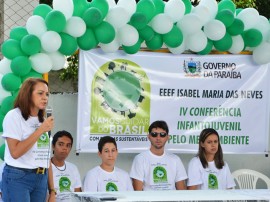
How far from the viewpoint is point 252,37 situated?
23.5 feet

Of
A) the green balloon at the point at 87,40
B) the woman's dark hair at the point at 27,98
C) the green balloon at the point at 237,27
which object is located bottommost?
the woman's dark hair at the point at 27,98

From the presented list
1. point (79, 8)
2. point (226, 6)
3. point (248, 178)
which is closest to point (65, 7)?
point (79, 8)

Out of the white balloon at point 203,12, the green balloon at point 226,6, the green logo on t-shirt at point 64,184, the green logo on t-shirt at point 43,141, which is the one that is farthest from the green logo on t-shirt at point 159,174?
the green logo on t-shirt at point 43,141

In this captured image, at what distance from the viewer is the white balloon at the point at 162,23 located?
6680mm

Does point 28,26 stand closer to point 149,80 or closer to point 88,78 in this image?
point 88,78

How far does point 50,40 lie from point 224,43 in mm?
1955

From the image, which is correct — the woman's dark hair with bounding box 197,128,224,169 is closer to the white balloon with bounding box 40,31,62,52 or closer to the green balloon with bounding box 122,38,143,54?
the green balloon with bounding box 122,38,143,54

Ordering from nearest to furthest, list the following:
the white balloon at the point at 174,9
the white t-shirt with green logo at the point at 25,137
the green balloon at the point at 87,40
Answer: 1. the white t-shirt with green logo at the point at 25,137
2. the green balloon at the point at 87,40
3. the white balloon at the point at 174,9

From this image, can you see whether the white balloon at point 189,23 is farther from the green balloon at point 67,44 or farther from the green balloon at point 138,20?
the green balloon at point 67,44

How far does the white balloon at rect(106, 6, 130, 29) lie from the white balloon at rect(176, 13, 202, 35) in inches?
25.0

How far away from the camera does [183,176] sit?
7.08 m

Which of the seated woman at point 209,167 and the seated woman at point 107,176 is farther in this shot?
the seated woman at point 209,167

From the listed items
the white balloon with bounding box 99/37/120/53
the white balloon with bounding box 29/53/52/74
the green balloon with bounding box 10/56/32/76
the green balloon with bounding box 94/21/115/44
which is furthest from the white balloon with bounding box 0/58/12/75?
the white balloon with bounding box 99/37/120/53

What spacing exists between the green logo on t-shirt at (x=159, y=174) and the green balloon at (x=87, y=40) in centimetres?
147
